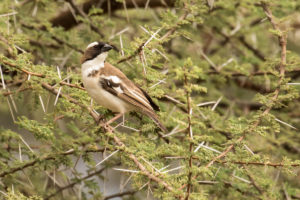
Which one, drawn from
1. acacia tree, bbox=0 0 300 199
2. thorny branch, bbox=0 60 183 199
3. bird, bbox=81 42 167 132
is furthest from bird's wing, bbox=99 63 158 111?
thorny branch, bbox=0 60 183 199

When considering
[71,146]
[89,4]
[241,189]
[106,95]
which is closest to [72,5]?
[89,4]

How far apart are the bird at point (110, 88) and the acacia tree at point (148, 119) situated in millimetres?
99

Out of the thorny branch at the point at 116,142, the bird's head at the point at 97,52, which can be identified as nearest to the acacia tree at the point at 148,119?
the thorny branch at the point at 116,142

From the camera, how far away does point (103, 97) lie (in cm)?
419

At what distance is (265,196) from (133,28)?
13.2 ft

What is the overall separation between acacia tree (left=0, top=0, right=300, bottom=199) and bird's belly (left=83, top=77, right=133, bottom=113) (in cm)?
9

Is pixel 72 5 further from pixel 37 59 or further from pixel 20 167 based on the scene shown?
pixel 20 167

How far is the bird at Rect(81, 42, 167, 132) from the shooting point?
4.08 m

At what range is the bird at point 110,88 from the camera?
4078 mm

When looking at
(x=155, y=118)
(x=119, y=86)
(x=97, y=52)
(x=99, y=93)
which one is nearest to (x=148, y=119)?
(x=155, y=118)

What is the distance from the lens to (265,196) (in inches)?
155

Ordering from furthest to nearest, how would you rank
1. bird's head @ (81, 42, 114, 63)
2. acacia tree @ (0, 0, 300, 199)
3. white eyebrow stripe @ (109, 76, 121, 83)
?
1. bird's head @ (81, 42, 114, 63)
2. white eyebrow stripe @ (109, 76, 121, 83)
3. acacia tree @ (0, 0, 300, 199)

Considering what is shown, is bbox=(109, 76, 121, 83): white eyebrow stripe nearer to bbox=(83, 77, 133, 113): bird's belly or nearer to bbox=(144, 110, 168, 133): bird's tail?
bbox=(83, 77, 133, 113): bird's belly

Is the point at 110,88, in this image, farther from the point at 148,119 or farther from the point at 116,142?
the point at 116,142
